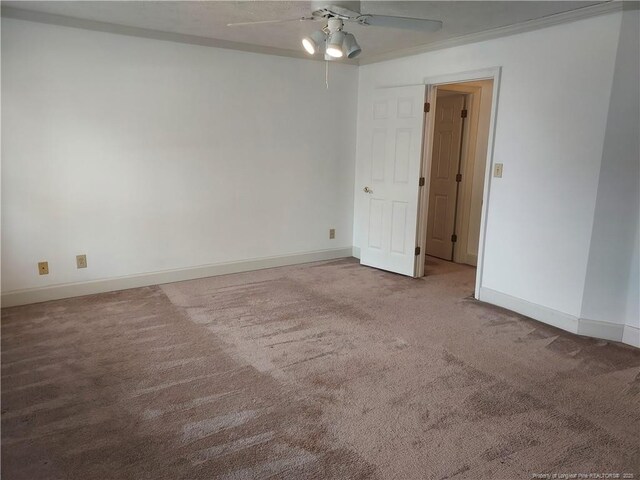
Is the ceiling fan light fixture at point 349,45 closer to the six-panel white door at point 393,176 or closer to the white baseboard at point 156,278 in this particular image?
the six-panel white door at point 393,176

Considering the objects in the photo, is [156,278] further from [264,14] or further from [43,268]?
[264,14]

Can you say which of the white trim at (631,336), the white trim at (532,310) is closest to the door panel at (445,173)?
the white trim at (532,310)

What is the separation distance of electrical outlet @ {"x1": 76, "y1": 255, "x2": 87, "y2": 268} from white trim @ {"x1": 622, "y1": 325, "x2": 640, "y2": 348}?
444 centimetres

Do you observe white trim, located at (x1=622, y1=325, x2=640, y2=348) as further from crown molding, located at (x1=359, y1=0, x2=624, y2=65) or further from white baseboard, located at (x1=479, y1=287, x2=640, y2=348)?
crown molding, located at (x1=359, y1=0, x2=624, y2=65)

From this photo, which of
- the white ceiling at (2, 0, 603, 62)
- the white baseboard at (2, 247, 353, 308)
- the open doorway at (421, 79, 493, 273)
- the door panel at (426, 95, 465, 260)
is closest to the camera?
the white ceiling at (2, 0, 603, 62)

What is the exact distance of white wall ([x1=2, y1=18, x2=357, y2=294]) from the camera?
3.69 metres

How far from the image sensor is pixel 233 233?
4828 millimetres

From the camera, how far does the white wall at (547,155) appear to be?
127 inches

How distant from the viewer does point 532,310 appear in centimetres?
374

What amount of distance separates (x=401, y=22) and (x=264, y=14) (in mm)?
1226

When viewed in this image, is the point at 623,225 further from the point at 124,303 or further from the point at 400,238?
the point at 124,303

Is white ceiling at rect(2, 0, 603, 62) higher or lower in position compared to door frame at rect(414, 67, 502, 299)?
higher

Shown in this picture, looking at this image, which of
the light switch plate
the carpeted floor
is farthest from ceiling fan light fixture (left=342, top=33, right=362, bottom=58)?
the light switch plate

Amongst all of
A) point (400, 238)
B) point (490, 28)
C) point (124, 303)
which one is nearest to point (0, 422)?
point (124, 303)
